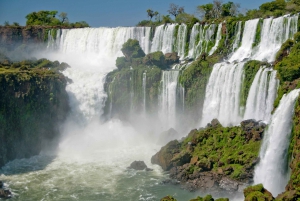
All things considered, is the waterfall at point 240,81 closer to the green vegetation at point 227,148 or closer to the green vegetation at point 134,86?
the green vegetation at point 227,148

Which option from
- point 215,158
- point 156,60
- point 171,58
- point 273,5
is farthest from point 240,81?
point 273,5

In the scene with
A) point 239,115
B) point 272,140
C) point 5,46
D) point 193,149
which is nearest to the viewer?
point 272,140

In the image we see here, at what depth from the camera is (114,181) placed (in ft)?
83.2

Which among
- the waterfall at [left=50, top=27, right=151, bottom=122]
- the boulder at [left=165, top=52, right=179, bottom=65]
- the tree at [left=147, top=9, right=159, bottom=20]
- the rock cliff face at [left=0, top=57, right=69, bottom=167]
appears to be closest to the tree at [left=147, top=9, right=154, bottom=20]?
the tree at [left=147, top=9, right=159, bottom=20]

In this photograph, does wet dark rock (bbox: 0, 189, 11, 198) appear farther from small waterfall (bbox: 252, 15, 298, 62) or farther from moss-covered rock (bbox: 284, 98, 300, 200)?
small waterfall (bbox: 252, 15, 298, 62)

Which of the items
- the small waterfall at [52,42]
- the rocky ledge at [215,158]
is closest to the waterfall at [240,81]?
the rocky ledge at [215,158]

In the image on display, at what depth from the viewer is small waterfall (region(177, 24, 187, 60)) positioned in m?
43.3

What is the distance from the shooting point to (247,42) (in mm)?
38031

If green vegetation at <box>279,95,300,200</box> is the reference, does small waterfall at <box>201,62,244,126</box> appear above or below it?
above

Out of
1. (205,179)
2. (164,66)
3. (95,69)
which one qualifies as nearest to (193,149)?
(205,179)

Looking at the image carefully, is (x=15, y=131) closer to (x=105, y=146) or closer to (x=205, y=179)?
(x=105, y=146)

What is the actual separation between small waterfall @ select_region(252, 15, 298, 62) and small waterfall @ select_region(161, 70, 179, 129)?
26.7 feet

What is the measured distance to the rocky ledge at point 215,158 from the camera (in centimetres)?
2303

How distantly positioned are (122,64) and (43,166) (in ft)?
50.6
